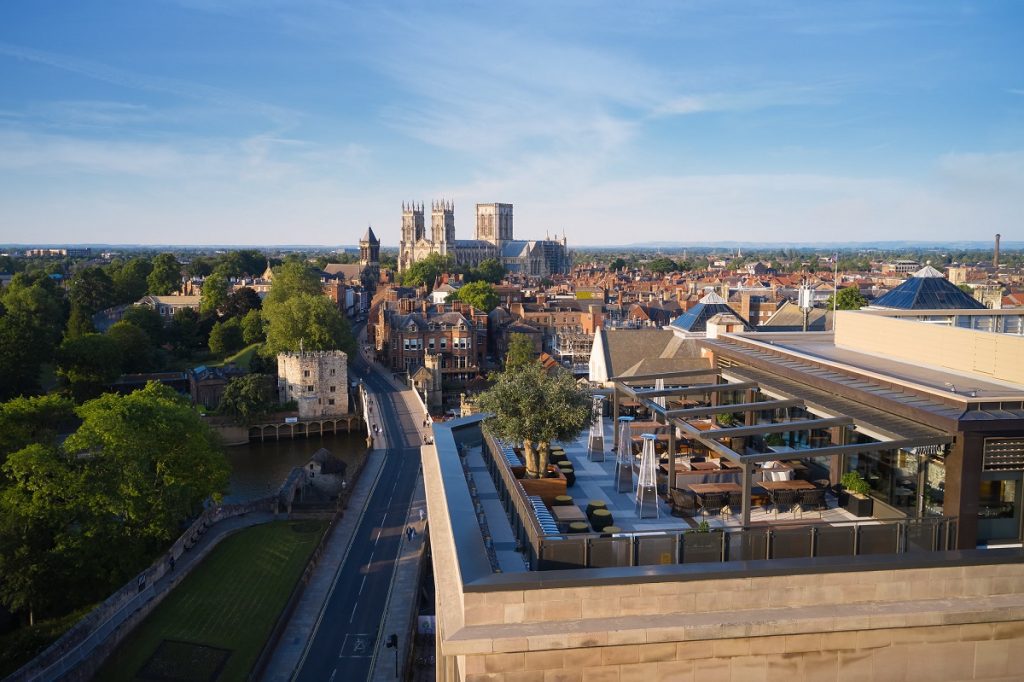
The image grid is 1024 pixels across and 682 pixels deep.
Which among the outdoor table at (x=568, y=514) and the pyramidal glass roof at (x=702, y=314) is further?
the pyramidal glass roof at (x=702, y=314)

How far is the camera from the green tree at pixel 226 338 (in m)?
81.8

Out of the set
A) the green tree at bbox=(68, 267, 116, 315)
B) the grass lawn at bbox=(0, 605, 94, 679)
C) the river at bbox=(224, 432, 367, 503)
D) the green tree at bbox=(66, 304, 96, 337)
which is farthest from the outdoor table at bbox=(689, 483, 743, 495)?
the green tree at bbox=(68, 267, 116, 315)

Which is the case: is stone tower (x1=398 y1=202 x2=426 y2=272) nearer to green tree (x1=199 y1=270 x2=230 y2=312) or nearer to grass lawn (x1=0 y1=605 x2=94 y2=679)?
green tree (x1=199 y1=270 x2=230 y2=312)

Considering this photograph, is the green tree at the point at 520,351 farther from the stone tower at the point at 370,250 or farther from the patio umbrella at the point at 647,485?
the stone tower at the point at 370,250

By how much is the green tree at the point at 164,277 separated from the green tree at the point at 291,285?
25.6 meters

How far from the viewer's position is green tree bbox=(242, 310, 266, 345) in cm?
8056

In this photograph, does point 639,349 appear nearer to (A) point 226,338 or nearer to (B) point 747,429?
(B) point 747,429

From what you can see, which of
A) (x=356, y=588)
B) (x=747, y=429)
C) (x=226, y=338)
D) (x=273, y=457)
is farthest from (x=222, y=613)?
(x=226, y=338)

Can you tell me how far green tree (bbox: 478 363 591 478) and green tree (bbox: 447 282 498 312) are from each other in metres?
72.4

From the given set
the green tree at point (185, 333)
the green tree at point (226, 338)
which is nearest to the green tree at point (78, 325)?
the green tree at point (185, 333)

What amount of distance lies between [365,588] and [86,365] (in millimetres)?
43520

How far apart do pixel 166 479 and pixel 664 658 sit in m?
27.1

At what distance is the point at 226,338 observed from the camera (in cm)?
8219

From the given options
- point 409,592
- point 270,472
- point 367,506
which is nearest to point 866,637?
point 409,592
